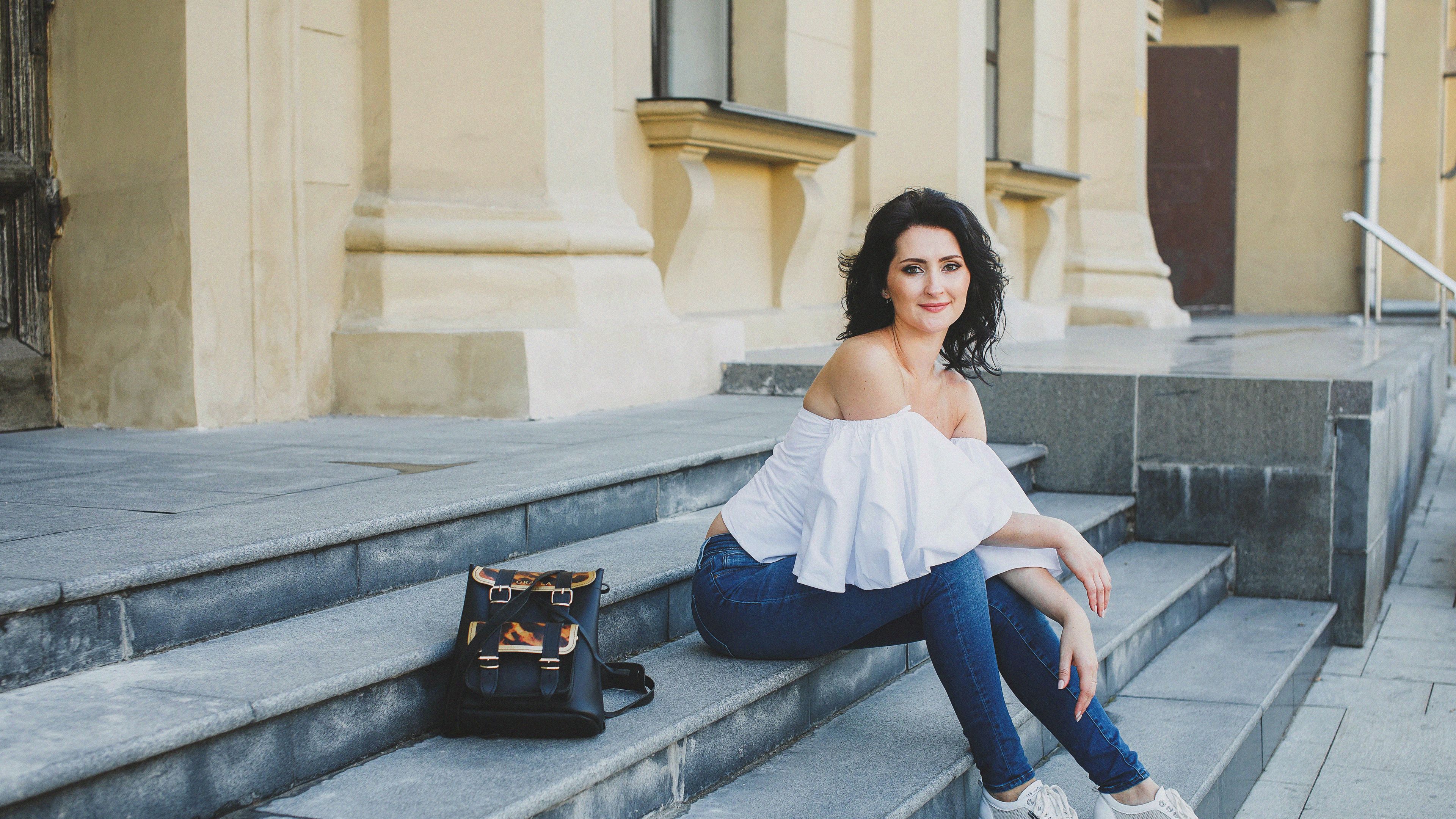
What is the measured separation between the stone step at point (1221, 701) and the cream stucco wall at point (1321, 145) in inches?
475

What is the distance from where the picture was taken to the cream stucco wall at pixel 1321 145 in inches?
622

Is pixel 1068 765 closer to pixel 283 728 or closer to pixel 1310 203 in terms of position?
pixel 283 728

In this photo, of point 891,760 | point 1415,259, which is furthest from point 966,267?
point 1415,259

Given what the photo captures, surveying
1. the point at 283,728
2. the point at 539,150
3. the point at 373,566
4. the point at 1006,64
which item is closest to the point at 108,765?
the point at 283,728

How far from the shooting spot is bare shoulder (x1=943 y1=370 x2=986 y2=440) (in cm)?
311

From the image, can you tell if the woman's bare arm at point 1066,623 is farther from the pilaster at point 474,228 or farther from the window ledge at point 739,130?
the window ledge at point 739,130

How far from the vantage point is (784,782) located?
8.67ft

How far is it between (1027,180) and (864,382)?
8219mm

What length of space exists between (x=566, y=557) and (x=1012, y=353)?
439cm

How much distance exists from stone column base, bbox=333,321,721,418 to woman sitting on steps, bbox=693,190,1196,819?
224cm

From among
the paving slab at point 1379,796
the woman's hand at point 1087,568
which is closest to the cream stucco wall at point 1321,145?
the paving slab at point 1379,796

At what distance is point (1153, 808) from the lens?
2697 mm

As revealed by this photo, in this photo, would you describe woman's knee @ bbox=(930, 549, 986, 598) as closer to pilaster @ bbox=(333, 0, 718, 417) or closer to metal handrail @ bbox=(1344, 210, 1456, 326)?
pilaster @ bbox=(333, 0, 718, 417)

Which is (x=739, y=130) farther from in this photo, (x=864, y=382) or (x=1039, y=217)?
(x=1039, y=217)
